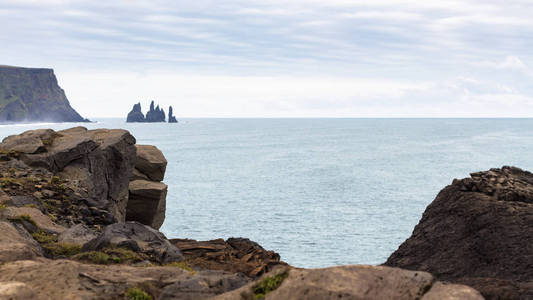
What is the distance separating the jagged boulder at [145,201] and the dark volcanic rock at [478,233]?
18.5 metres

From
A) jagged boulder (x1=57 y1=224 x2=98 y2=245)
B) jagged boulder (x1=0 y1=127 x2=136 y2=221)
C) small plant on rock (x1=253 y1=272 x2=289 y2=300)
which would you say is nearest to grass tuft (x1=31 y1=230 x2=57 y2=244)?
jagged boulder (x1=57 y1=224 x2=98 y2=245)

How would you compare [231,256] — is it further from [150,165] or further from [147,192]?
[150,165]

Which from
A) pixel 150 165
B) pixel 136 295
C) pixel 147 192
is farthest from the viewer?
pixel 150 165

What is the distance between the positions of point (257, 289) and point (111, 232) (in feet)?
26.0

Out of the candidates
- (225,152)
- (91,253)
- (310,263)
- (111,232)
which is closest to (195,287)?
(91,253)

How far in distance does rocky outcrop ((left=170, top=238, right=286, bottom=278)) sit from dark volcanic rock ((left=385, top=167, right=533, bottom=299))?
5167 mm

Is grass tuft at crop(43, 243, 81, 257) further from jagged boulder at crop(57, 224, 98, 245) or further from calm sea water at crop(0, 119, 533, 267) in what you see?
calm sea water at crop(0, 119, 533, 267)

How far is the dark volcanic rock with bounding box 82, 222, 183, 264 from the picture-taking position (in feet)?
49.9

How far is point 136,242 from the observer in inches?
623

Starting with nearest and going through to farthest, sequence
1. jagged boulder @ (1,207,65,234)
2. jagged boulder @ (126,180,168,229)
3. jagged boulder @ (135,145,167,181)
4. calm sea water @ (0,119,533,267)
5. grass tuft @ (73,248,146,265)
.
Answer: grass tuft @ (73,248,146,265) < jagged boulder @ (1,207,65,234) < jagged boulder @ (126,180,168,229) < jagged boulder @ (135,145,167,181) < calm sea water @ (0,119,533,267)

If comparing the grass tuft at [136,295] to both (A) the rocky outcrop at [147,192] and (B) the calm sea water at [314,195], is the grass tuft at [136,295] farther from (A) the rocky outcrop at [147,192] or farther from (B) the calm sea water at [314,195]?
(B) the calm sea water at [314,195]

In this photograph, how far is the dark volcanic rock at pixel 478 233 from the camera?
59.8 ft

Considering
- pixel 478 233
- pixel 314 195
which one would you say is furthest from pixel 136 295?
pixel 314 195

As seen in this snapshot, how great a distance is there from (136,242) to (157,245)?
1.29 meters
